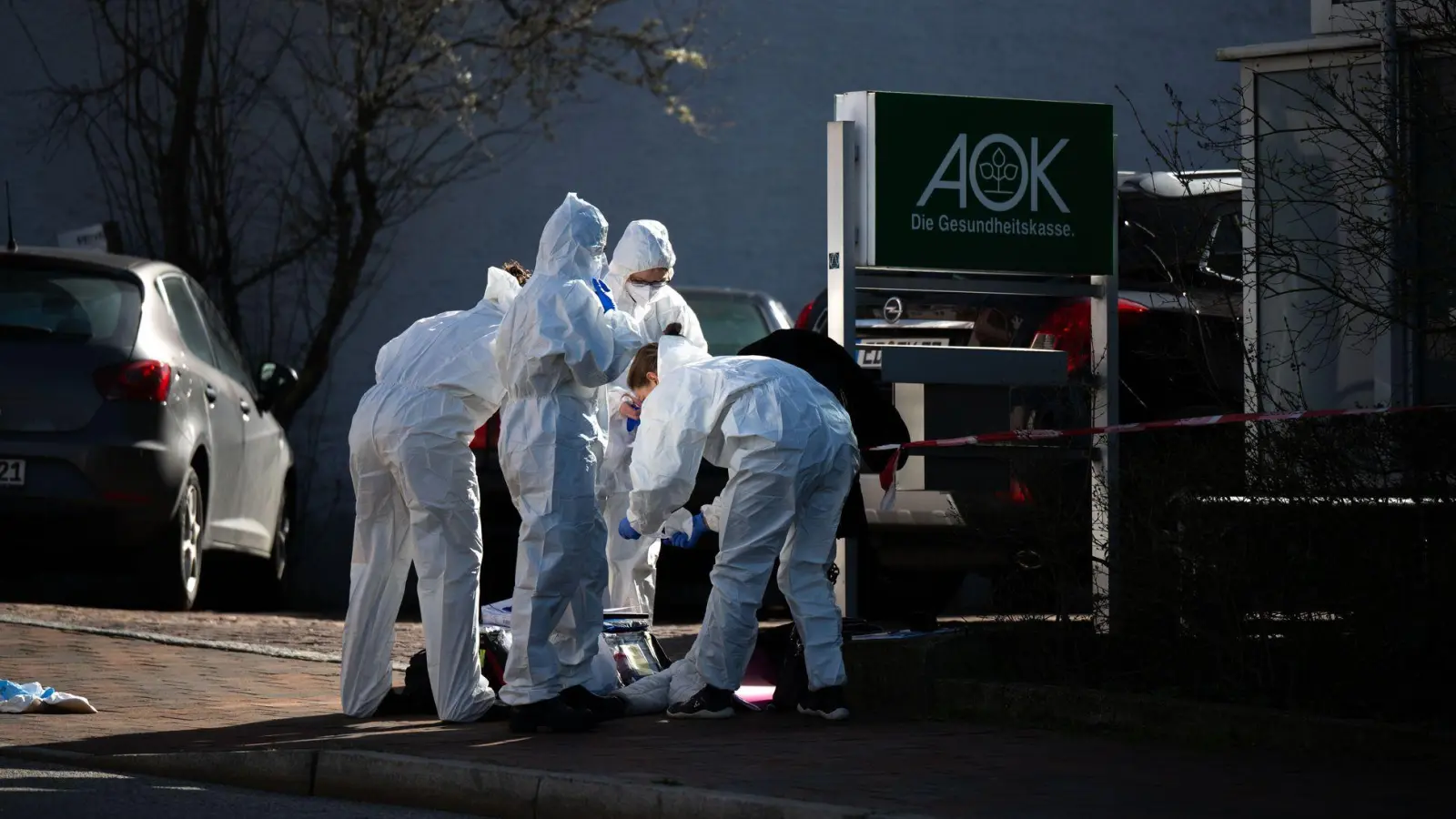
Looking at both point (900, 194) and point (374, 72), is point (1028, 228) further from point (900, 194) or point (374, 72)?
point (374, 72)

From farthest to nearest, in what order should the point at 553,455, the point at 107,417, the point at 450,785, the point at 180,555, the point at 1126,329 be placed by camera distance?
the point at 180,555 < the point at 107,417 < the point at 1126,329 < the point at 553,455 < the point at 450,785

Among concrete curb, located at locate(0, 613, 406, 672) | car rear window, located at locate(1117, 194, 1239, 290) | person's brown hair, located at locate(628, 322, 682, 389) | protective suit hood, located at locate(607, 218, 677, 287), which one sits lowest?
concrete curb, located at locate(0, 613, 406, 672)

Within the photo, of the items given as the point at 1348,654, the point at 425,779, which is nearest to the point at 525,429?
the point at 425,779

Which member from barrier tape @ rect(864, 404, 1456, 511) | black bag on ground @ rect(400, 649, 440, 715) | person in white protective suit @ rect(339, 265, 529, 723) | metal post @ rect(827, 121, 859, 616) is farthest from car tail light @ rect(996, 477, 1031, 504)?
black bag on ground @ rect(400, 649, 440, 715)

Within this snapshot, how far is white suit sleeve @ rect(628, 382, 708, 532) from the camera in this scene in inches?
301

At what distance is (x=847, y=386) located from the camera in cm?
845

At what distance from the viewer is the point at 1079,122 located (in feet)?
31.0

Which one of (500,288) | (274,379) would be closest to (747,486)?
(500,288)

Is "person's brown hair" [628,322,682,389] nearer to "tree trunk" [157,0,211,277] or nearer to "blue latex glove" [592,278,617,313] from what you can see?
"blue latex glove" [592,278,617,313]

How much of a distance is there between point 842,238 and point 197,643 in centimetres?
368

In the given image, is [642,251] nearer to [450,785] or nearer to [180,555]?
[180,555]

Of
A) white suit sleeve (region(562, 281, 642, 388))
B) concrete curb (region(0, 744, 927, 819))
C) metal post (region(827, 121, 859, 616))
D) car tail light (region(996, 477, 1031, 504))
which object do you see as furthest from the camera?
metal post (region(827, 121, 859, 616))

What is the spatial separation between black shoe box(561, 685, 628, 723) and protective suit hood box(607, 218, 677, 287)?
222cm

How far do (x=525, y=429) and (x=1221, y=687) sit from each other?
2.55m
